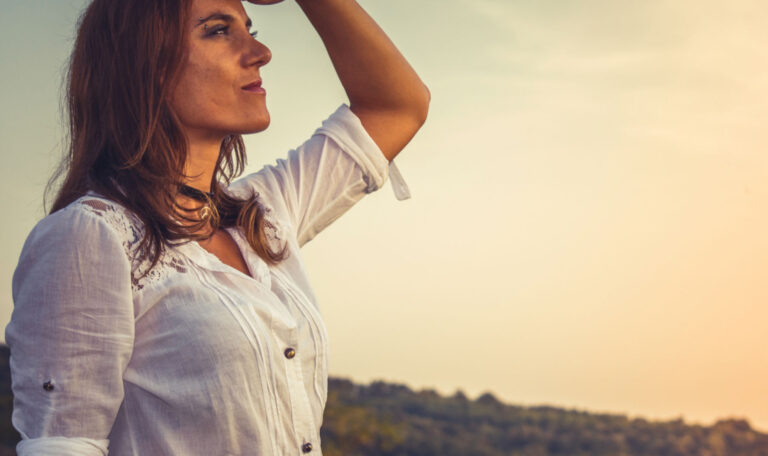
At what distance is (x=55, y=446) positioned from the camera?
1196 mm

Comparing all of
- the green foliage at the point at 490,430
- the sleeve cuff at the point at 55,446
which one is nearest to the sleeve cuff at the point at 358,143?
the sleeve cuff at the point at 55,446

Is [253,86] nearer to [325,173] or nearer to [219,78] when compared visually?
[219,78]

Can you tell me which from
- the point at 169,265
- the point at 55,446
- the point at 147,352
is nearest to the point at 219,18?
the point at 169,265

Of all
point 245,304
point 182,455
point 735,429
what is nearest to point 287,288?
point 245,304

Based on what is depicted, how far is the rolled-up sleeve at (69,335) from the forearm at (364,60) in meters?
0.73

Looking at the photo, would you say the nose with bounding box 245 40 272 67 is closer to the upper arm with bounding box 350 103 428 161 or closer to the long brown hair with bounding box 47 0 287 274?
the long brown hair with bounding box 47 0 287 274

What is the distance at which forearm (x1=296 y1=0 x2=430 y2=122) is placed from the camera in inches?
68.6

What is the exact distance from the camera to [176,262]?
1401 mm

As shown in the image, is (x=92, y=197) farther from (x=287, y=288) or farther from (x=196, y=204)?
(x=287, y=288)

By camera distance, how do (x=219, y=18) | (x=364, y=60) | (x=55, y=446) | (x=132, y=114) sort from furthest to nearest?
(x=364, y=60) < (x=219, y=18) < (x=132, y=114) < (x=55, y=446)

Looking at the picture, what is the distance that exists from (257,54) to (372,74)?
1.08 feet

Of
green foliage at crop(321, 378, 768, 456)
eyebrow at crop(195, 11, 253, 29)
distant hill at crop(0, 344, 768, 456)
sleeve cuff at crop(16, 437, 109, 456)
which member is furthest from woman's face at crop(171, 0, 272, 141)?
green foliage at crop(321, 378, 768, 456)

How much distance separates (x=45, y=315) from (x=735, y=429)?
37.8ft

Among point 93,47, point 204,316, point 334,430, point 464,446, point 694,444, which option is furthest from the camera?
point 464,446
